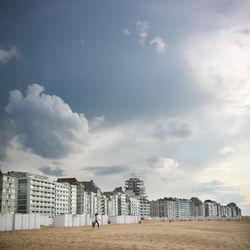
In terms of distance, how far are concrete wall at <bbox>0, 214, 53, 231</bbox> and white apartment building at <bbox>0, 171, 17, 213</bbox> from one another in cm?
7834

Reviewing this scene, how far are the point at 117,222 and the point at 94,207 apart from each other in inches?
4209

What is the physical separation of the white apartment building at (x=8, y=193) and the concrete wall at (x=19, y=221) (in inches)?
3084

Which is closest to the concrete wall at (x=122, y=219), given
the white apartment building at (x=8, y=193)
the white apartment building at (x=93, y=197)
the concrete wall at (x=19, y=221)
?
the concrete wall at (x=19, y=221)

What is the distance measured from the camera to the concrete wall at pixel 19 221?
3925 cm

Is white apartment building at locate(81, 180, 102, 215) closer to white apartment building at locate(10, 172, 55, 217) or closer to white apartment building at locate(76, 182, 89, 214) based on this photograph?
white apartment building at locate(76, 182, 89, 214)

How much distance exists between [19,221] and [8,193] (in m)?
86.7

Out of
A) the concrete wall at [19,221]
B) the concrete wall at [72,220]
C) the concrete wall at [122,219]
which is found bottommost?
the concrete wall at [122,219]

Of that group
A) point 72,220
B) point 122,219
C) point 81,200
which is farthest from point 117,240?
point 81,200

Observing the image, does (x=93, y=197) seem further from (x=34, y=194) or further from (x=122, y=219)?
(x=122, y=219)

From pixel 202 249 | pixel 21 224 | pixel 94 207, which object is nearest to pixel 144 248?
pixel 202 249

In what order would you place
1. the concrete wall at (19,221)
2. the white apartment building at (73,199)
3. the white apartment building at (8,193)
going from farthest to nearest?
the white apartment building at (73,199), the white apartment building at (8,193), the concrete wall at (19,221)

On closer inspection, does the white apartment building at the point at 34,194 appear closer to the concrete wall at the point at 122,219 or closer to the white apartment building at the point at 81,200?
the white apartment building at the point at 81,200

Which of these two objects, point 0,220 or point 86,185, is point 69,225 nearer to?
point 0,220

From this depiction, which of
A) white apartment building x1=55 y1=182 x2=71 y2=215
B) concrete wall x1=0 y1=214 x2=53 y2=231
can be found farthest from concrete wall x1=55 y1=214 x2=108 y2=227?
white apartment building x1=55 y1=182 x2=71 y2=215
